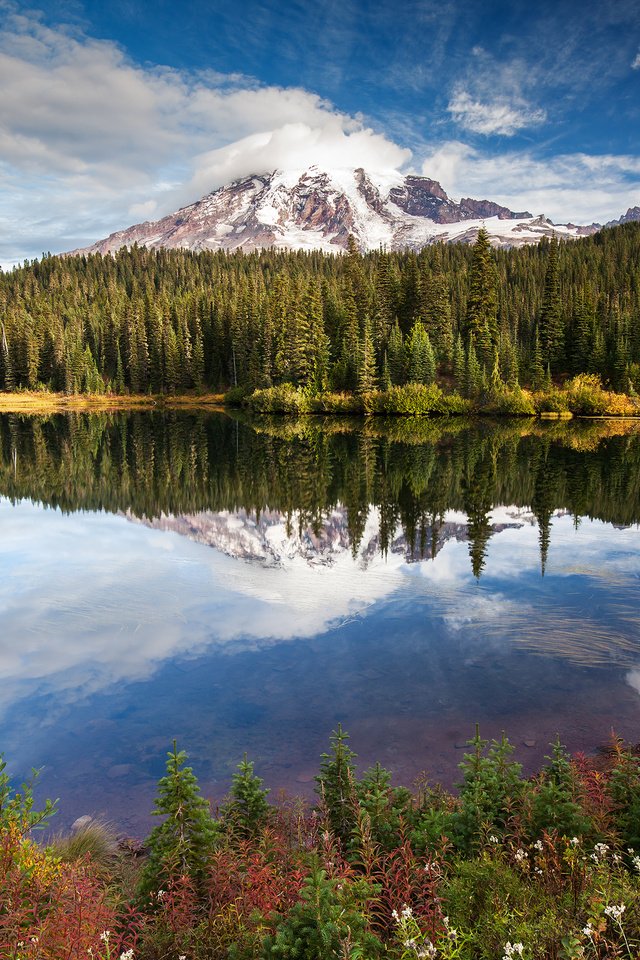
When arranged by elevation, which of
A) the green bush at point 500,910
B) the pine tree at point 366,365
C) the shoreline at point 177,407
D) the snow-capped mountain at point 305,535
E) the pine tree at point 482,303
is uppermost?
the pine tree at point 482,303

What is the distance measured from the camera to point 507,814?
722 centimetres

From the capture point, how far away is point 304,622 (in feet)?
55.9

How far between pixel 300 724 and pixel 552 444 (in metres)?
48.2

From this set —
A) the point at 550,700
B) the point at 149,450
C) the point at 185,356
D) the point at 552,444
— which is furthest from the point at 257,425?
the point at 550,700

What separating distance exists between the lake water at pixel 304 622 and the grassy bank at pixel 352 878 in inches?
97.8

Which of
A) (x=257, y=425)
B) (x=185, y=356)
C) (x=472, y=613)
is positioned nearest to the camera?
(x=472, y=613)

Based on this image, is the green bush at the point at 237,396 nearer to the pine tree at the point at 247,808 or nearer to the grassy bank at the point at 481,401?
the grassy bank at the point at 481,401

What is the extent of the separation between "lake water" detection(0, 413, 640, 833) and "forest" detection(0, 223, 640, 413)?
51954 mm

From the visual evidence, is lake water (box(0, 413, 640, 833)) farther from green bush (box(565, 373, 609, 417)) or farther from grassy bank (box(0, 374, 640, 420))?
green bush (box(565, 373, 609, 417))

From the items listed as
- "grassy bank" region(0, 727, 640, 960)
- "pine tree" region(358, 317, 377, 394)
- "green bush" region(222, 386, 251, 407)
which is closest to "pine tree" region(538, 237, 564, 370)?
"pine tree" region(358, 317, 377, 394)

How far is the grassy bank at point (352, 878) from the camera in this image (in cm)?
429

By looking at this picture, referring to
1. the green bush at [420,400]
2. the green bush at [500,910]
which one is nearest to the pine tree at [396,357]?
the green bush at [420,400]

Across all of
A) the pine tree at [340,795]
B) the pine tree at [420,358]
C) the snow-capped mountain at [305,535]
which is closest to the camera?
the pine tree at [340,795]

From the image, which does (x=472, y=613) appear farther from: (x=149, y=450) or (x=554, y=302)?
(x=554, y=302)
